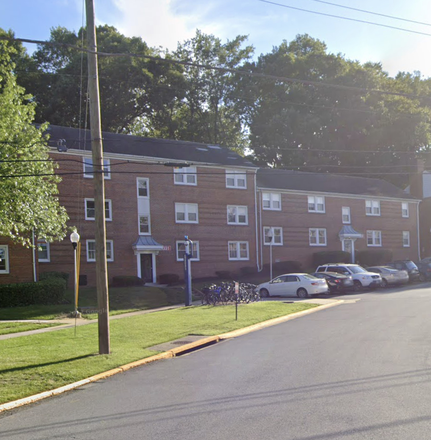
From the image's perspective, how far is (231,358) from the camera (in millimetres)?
12094

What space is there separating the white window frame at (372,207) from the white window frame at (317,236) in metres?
5.79

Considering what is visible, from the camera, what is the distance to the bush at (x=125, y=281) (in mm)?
34188

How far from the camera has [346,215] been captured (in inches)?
1907

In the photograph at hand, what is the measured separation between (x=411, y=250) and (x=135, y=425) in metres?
50.2

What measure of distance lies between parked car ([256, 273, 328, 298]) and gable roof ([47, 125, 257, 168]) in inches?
481

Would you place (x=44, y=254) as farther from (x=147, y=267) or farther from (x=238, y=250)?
(x=238, y=250)

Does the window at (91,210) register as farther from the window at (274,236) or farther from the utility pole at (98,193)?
the utility pole at (98,193)

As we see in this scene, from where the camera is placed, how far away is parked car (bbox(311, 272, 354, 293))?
1223 inches

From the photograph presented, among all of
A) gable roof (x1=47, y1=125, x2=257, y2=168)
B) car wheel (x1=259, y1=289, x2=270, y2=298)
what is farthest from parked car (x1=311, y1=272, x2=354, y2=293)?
gable roof (x1=47, y1=125, x2=257, y2=168)

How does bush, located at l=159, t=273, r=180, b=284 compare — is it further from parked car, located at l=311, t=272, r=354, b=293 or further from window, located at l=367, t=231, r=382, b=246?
window, located at l=367, t=231, r=382, b=246

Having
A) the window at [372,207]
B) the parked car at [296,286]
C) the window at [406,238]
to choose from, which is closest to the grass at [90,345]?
the parked car at [296,286]

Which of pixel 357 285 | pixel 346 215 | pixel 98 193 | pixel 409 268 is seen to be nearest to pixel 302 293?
pixel 357 285

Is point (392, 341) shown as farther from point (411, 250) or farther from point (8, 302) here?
point (411, 250)

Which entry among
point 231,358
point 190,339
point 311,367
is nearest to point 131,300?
point 190,339
